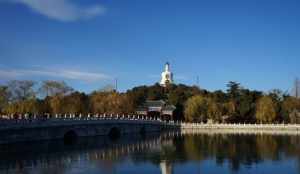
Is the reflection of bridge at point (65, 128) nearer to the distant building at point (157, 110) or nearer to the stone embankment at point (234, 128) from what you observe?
the stone embankment at point (234, 128)

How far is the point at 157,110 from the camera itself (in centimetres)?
9862

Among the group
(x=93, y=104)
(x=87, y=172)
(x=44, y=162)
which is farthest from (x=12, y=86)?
(x=87, y=172)

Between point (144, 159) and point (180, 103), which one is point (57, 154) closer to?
point (144, 159)

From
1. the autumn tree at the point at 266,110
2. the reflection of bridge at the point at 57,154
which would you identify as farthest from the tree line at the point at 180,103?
the reflection of bridge at the point at 57,154

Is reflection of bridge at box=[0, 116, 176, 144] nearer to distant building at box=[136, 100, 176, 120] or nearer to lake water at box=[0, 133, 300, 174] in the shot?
lake water at box=[0, 133, 300, 174]

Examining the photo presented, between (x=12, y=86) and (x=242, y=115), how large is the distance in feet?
142

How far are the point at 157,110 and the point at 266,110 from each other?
69.7 feet

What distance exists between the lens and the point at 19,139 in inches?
1826

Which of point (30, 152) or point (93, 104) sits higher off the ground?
point (93, 104)

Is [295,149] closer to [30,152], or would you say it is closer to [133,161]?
[133,161]

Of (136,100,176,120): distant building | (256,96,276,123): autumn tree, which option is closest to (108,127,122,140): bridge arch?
(136,100,176,120): distant building

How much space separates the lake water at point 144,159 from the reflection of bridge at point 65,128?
1.27 metres

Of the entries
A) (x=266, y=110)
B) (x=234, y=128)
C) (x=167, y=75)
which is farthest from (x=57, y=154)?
(x=167, y=75)

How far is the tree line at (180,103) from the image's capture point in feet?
251
